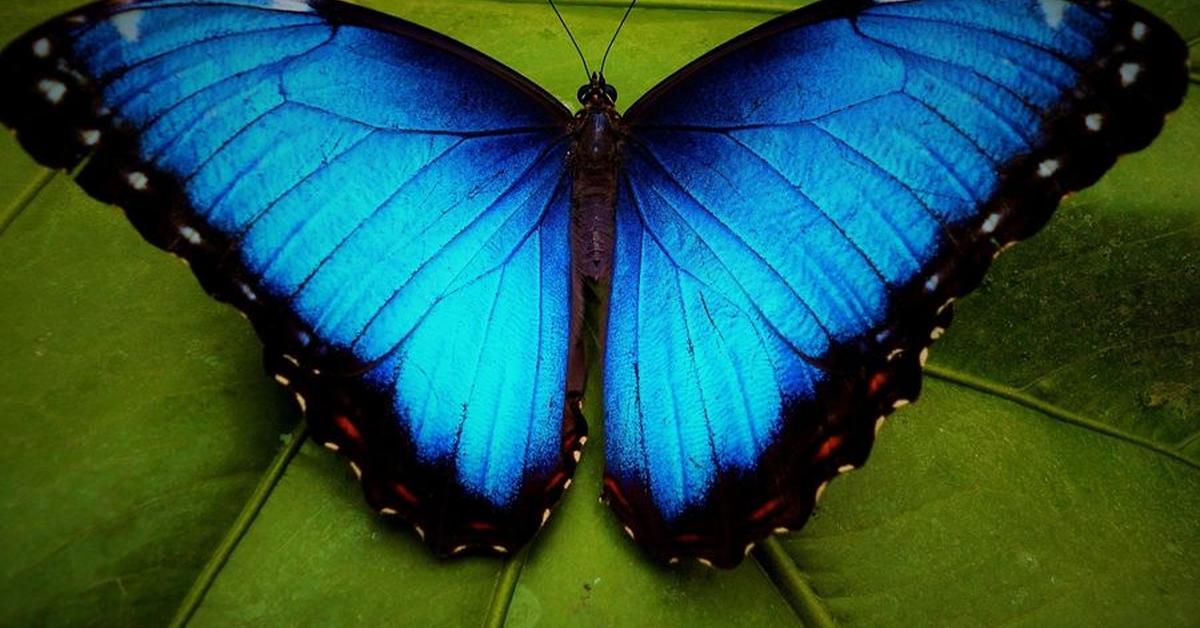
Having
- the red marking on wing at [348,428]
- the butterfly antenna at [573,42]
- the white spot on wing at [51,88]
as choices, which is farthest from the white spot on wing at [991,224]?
the white spot on wing at [51,88]

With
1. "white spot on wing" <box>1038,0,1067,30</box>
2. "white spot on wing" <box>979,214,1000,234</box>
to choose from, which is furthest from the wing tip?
"white spot on wing" <box>1038,0,1067,30</box>

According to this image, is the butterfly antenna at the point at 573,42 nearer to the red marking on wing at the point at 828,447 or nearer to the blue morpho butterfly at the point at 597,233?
the blue morpho butterfly at the point at 597,233

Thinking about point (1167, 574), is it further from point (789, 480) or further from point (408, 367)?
point (408, 367)

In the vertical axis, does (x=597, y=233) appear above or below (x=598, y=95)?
below

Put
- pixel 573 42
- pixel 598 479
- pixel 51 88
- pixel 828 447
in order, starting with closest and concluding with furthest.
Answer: pixel 51 88
pixel 828 447
pixel 598 479
pixel 573 42

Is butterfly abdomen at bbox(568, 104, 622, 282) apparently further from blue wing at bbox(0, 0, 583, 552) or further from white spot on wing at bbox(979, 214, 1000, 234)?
white spot on wing at bbox(979, 214, 1000, 234)

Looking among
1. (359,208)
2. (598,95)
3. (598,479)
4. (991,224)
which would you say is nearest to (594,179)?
(598,95)

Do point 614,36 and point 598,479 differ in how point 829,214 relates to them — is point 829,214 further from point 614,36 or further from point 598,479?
point 614,36
